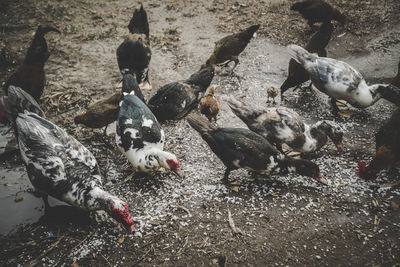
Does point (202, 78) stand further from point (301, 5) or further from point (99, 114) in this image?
point (301, 5)

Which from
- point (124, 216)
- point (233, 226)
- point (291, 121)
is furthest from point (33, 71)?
point (291, 121)

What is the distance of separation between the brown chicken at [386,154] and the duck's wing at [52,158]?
372 centimetres

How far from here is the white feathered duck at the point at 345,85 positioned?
15.3 ft

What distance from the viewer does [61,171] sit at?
3.12m

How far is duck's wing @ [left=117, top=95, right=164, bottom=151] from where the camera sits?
146 inches

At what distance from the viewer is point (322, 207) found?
3439 millimetres

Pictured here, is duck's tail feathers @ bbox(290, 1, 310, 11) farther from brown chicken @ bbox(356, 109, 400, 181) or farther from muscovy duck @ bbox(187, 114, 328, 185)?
muscovy duck @ bbox(187, 114, 328, 185)

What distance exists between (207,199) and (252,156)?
88cm

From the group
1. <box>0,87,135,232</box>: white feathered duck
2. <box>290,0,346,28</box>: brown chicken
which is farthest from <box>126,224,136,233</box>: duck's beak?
<box>290,0,346,28</box>: brown chicken

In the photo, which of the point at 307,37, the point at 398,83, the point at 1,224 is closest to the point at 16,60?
the point at 1,224

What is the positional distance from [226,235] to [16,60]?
6.46m

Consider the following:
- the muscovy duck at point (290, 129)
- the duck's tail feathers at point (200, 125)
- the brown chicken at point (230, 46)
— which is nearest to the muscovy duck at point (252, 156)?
the duck's tail feathers at point (200, 125)

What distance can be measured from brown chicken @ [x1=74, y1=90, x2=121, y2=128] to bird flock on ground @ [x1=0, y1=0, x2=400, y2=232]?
16mm

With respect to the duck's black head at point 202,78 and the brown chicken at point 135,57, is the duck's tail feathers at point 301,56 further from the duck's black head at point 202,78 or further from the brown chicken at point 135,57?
the brown chicken at point 135,57
